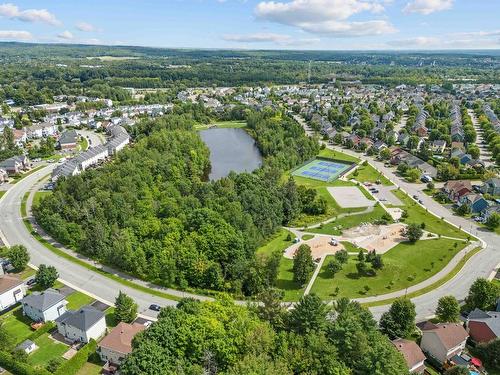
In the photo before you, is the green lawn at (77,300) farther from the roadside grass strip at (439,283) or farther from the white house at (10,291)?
the roadside grass strip at (439,283)

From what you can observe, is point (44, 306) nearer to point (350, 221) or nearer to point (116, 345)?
point (116, 345)

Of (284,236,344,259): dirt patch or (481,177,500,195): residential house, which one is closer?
(284,236,344,259): dirt patch

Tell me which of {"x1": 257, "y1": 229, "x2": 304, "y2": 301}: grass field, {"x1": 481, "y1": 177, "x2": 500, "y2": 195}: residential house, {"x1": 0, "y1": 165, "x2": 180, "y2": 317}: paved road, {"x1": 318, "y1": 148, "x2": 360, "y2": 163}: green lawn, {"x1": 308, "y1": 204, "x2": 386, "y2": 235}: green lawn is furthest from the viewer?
{"x1": 318, "y1": 148, "x2": 360, "y2": 163}: green lawn

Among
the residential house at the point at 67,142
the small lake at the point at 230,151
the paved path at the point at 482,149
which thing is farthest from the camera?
the residential house at the point at 67,142

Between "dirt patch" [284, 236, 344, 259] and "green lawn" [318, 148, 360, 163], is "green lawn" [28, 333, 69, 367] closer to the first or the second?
"dirt patch" [284, 236, 344, 259]

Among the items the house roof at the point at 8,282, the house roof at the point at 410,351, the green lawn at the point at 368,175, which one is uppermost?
the house roof at the point at 410,351

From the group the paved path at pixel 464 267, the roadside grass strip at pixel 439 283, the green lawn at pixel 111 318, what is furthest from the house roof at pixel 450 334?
the green lawn at pixel 111 318

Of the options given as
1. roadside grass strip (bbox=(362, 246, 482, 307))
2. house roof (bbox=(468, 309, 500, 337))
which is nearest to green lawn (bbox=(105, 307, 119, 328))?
roadside grass strip (bbox=(362, 246, 482, 307))

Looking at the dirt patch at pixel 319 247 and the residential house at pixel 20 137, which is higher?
the residential house at pixel 20 137
